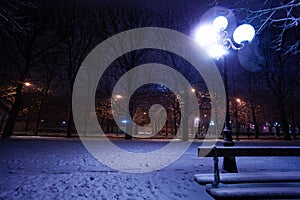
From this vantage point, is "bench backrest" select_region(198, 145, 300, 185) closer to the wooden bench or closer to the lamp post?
the wooden bench

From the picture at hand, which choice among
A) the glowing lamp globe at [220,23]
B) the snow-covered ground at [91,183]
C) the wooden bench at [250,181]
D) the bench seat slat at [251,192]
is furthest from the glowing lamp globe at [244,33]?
the snow-covered ground at [91,183]

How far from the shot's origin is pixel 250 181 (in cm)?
512

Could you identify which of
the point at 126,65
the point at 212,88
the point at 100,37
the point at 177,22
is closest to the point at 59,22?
the point at 100,37

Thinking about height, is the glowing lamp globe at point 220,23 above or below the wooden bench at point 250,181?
above

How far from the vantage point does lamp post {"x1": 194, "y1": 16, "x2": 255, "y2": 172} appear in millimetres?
6430

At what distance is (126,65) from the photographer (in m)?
21.7

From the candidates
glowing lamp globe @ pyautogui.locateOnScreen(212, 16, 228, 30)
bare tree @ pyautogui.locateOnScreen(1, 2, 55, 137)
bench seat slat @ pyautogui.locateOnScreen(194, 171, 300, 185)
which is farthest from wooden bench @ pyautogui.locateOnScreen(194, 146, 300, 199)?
bare tree @ pyautogui.locateOnScreen(1, 2, 55, 137)

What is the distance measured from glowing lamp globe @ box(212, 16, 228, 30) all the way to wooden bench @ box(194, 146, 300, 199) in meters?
3.95

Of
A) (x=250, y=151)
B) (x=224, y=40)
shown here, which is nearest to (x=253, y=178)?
(x=250, y=151)

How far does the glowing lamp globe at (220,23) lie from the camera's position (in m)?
6.81

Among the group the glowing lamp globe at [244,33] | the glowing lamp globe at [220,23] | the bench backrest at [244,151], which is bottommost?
the bench backrest at [244,151]

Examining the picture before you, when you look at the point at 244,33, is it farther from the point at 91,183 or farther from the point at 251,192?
the point at 91,183

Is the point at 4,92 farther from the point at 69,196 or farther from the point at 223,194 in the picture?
the point at 223,194

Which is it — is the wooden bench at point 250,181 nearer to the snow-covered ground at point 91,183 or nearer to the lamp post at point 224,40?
the snow-covered ground at point 91,183
